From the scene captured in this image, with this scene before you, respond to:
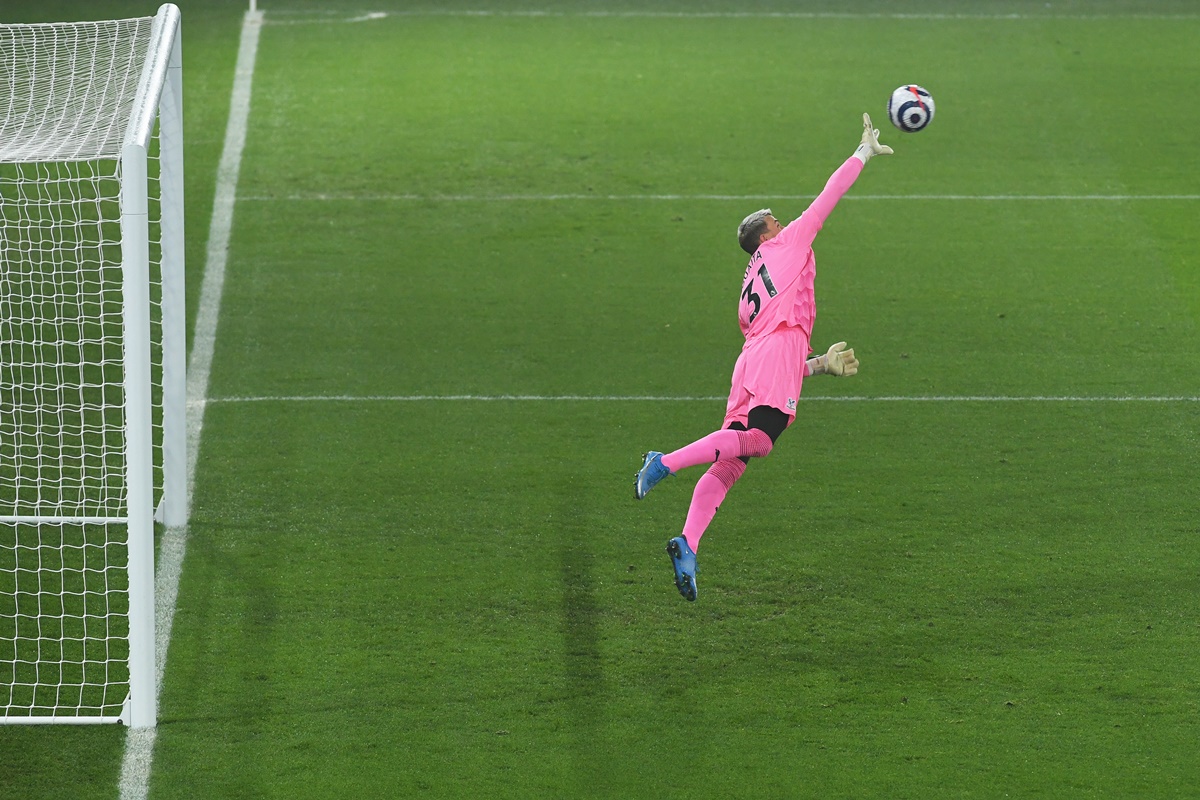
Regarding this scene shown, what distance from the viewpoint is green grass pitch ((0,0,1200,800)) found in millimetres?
6629

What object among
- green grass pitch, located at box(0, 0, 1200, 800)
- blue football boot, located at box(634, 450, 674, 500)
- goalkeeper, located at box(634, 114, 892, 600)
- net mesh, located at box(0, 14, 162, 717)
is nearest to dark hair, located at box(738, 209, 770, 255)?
goalkeeper, located at box(634, 114, 892, 600)

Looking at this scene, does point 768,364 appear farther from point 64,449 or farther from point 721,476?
point 64,449

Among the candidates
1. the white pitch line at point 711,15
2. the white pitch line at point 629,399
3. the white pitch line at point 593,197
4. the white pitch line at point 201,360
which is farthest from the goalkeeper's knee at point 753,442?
the white pitch line at point 711,15

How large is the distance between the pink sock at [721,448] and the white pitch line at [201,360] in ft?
7.58

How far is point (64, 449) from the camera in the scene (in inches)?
358

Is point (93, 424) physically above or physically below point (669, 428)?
above

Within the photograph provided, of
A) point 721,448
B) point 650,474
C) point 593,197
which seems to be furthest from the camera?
point 593,197

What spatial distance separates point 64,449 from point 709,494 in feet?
13.2

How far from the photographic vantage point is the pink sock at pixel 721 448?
21.7 feet

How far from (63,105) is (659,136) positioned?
6.45 meters

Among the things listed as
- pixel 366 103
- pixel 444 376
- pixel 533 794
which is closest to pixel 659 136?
pixel 366 103

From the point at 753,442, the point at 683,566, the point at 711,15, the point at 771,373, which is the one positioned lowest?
the point at 711,15

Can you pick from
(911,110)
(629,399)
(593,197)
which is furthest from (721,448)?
(593,197)

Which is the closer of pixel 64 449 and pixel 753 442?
pixel 753 442
